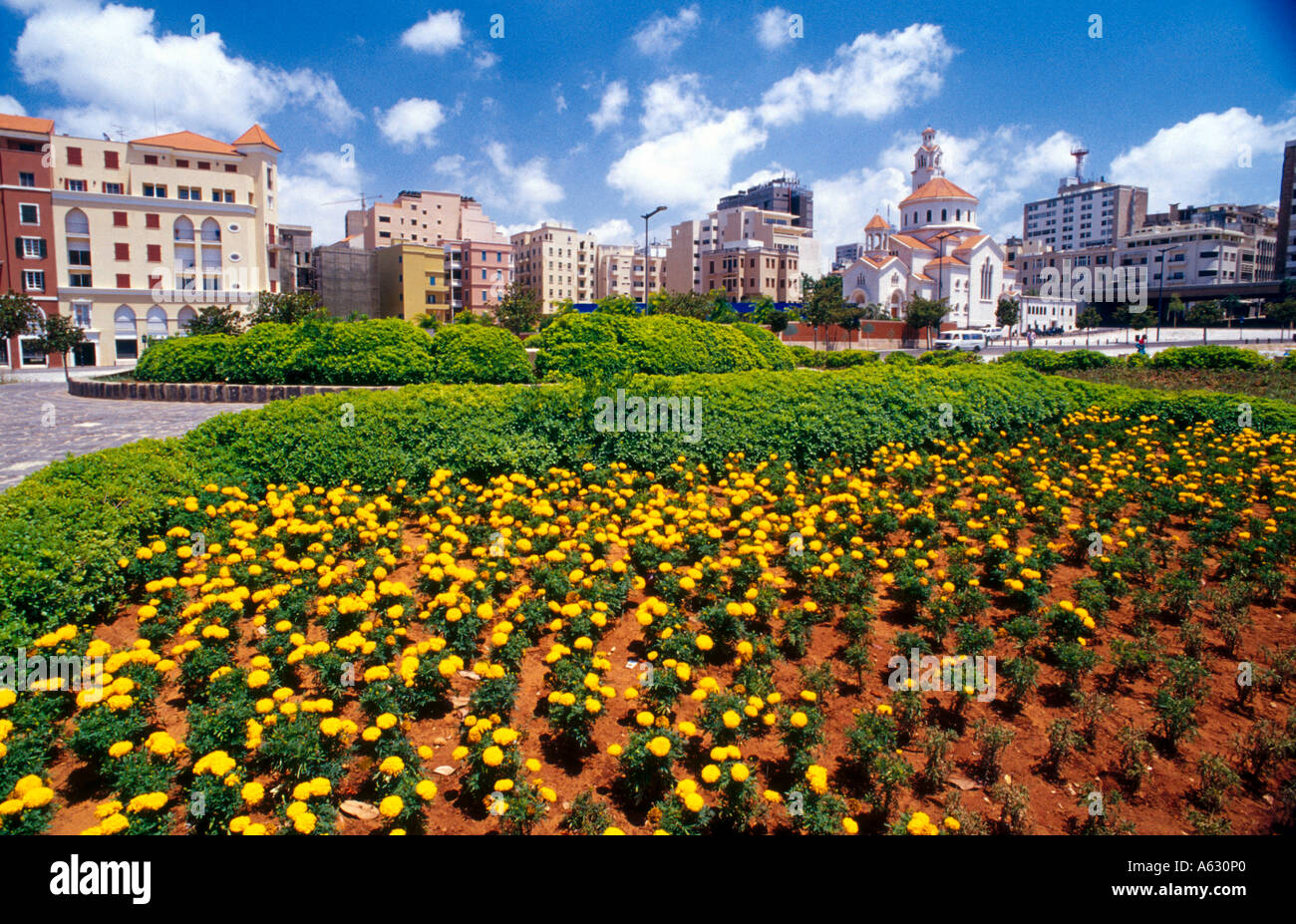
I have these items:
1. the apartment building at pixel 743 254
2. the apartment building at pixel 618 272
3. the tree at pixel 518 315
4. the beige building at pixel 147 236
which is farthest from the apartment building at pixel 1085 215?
the beige building at pixel 147 236

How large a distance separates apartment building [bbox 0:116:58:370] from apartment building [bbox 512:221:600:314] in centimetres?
5545

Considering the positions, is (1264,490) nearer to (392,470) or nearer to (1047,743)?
(1047,743)

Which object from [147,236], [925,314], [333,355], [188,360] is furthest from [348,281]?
[333,355]

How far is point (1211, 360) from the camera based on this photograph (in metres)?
20.5

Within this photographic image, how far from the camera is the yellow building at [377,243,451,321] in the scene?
72750 millimetres

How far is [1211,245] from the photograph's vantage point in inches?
4077

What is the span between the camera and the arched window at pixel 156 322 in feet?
162

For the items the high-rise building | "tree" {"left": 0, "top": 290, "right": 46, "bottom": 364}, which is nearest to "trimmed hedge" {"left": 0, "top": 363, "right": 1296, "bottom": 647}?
"tree" {"left": 0, "top": 290, "right": 46, "bottom": 364}

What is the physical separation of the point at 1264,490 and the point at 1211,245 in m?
123

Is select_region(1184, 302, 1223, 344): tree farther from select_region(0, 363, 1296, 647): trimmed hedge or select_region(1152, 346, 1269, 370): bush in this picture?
select_region(0, 363, 1296, 647): trimmed hedge

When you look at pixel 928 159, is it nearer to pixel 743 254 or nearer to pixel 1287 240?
pixel 743 254

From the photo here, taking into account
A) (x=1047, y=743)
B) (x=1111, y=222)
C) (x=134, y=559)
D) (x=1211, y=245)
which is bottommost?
(x=1047, y=743)

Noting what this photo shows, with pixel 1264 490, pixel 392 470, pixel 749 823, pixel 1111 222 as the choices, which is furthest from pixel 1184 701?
pixel 1111 222
